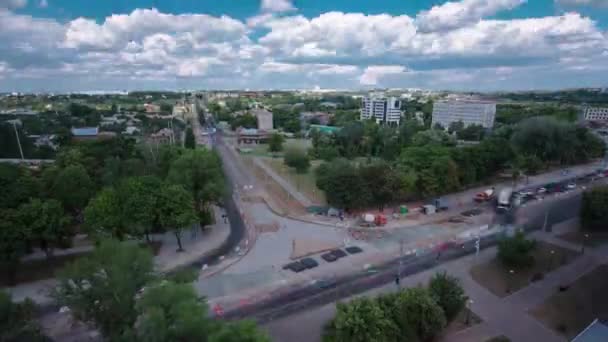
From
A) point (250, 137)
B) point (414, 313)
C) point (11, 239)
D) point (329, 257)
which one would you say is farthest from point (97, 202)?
point (250, 137)

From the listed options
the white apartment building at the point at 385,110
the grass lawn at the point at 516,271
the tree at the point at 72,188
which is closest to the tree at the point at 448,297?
the grass lawn at the point at 516,271

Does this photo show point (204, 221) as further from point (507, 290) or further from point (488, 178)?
point (488, 178)

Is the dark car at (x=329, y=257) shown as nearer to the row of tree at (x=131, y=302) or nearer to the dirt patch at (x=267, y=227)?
the dirt patch at (x=267, y=227)

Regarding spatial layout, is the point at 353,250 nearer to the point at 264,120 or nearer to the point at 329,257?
the point at 329,257

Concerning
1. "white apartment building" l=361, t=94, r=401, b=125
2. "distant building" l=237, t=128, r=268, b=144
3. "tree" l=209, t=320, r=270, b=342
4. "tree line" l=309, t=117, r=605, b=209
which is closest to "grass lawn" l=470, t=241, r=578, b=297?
"tree line" l=309, t=117, r=605, b=209

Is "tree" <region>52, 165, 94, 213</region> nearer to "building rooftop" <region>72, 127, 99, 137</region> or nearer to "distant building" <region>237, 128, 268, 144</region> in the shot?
"building rooftop" <region>72, 127, 99, 137</region>
